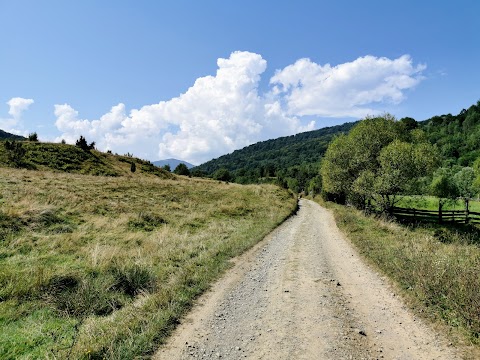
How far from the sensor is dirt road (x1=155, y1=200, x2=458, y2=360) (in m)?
6.43

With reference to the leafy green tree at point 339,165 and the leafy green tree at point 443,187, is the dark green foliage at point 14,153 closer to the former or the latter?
the leafy green tree at point 339,165

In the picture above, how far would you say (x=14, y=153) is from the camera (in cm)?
4188

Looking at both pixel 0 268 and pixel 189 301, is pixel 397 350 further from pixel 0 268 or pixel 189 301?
pixel 0 268

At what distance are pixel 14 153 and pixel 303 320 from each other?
4823cm

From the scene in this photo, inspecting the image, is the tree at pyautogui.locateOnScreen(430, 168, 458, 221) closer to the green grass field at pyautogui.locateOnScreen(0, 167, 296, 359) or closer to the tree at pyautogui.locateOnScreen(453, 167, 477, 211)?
the tree at pyautogui.locateOnScreen(453, 167, 477, 211)

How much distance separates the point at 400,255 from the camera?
40.9ft

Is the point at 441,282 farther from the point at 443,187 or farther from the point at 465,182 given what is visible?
the point at 465,182

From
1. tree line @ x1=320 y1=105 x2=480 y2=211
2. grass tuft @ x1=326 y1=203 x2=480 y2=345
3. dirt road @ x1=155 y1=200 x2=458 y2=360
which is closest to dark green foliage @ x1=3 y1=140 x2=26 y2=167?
dirt road @ x1=155 y1=200 x2=458 y2=360

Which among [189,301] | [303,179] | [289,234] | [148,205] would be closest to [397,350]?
[189,301]

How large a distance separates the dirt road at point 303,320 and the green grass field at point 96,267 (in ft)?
2.79

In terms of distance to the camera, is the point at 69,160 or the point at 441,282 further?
the point at 69,160

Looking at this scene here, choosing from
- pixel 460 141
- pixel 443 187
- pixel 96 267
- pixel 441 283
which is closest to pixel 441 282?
pixel 441 283

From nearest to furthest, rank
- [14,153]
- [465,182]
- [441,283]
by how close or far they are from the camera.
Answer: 1. [441,283]
2. [14,153]
3. [465,182]

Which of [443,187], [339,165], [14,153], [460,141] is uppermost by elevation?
[460,141]
